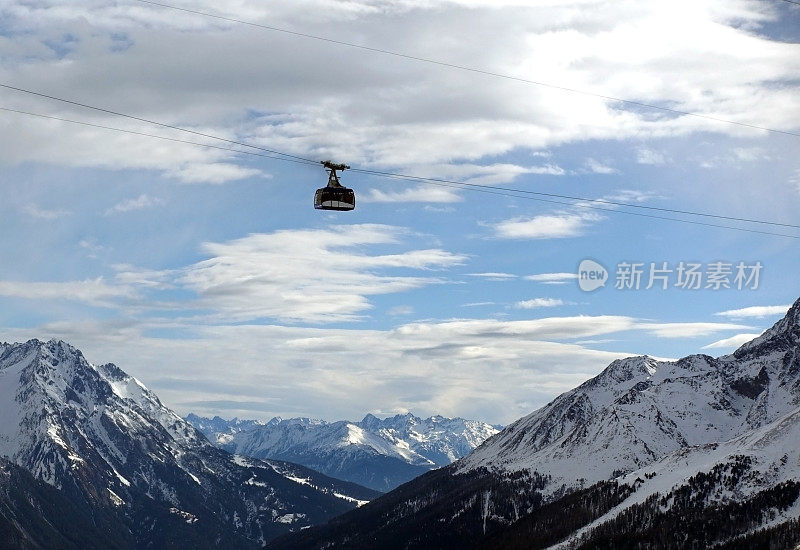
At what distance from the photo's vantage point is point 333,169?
11631 centimetres
